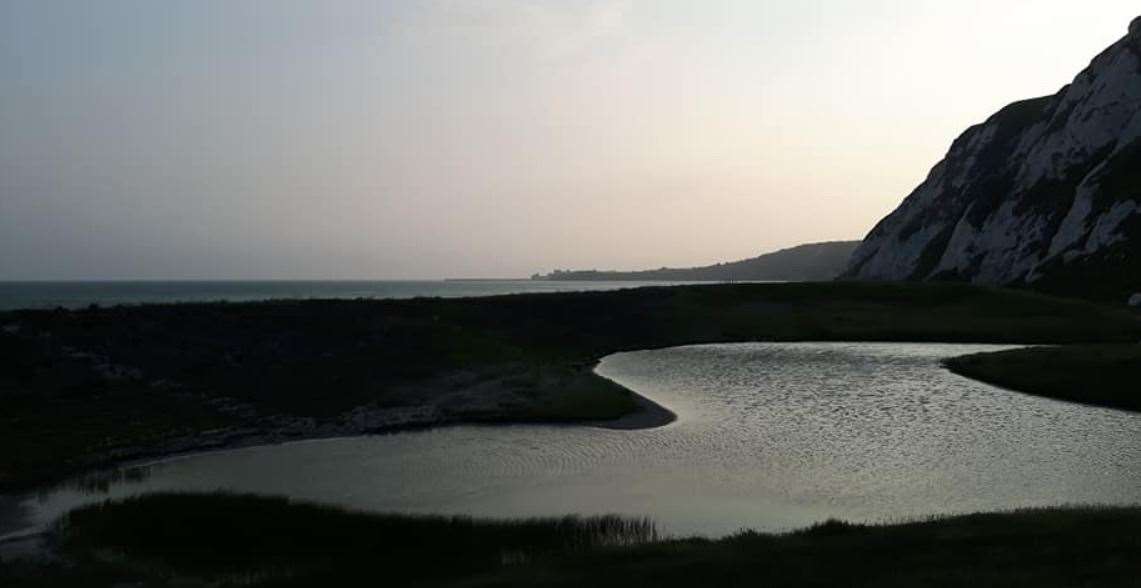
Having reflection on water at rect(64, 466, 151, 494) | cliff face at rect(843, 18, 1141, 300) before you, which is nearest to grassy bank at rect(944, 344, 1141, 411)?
reflection on water at rect(64, 466, 151, 494)

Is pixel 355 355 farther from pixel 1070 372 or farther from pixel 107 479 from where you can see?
pixel 1070 372

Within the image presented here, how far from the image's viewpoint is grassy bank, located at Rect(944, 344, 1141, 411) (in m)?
54.7

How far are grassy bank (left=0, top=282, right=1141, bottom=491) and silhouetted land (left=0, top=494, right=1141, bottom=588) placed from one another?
12.9 metres

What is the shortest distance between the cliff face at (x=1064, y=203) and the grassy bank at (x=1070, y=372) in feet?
220

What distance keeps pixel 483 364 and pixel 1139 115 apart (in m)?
153

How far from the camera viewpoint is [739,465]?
37.7 m

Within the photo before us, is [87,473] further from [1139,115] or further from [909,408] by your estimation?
[1139,115]

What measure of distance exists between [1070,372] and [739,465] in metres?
38.3

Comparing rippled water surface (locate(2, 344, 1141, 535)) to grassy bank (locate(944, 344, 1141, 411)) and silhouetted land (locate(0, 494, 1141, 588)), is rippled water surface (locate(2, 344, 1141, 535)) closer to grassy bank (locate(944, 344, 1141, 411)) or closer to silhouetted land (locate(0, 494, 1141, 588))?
silhouetted land (locate(0, 494, 1141, 588))

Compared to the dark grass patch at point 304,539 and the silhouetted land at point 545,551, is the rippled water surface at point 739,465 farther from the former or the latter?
the silhouetted land at point 545,551

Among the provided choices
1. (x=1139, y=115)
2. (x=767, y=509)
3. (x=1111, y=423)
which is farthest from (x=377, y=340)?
(x=1139, y=115)

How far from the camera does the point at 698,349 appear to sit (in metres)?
99.5

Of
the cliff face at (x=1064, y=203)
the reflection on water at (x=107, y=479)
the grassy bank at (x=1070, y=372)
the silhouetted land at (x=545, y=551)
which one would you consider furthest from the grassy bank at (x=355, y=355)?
the grassy bank at (x=1070, y=372)

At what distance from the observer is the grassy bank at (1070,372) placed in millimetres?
54656
